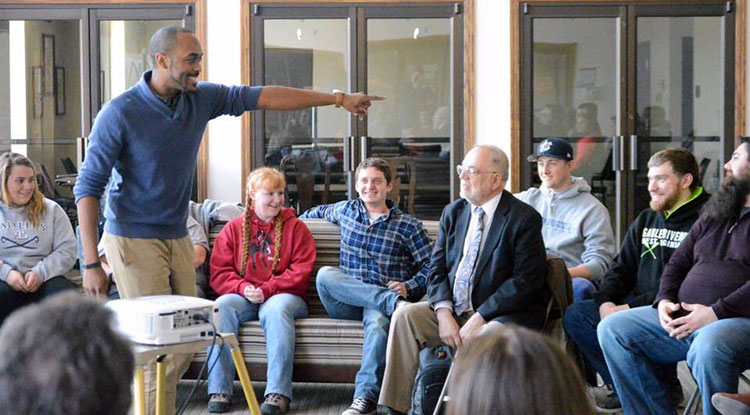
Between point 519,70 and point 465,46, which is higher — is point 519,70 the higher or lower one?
the lower one

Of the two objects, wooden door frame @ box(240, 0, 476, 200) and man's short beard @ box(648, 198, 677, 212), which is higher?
wooden door frame @ box(240, 0, 476, 200)

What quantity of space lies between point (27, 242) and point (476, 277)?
2.35 metres

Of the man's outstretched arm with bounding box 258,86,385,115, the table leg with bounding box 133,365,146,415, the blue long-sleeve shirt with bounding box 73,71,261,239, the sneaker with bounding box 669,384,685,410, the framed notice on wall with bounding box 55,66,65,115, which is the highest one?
the framed notice on wall with bounding box 55,66,65,115

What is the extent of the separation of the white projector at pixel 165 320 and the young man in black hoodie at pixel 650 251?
1842mm

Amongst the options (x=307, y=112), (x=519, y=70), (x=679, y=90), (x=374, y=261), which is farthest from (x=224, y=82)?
(x=679, y=90)

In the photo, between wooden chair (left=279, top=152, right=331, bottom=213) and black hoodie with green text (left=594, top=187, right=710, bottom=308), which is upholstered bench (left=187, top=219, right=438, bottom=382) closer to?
black hoodie with green text (left=594, top=187, right=710, bottom=308)

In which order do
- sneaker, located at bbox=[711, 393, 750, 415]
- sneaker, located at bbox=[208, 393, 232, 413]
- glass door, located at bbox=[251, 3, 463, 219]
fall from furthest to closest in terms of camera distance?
glass door, located at bbox=[251, 3, 463, 219] < sneaker, located at bbox=[208, 393, 232, 413] < sneaker, located at bbox=[711, 393, 750, 415]

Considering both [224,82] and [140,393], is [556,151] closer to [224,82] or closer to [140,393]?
[140,393]

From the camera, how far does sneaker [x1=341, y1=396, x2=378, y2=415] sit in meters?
4.64

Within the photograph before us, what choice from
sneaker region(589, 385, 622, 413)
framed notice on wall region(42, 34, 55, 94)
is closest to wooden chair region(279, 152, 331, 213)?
framed notice on wall region(42, 34, 55, 94)

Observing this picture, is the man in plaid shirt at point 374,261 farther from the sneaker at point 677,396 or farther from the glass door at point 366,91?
the glass door at point 366,91

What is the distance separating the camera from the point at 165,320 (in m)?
3.21

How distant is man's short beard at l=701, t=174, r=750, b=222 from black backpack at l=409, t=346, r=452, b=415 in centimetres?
125

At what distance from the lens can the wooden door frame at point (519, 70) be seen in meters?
7.50
